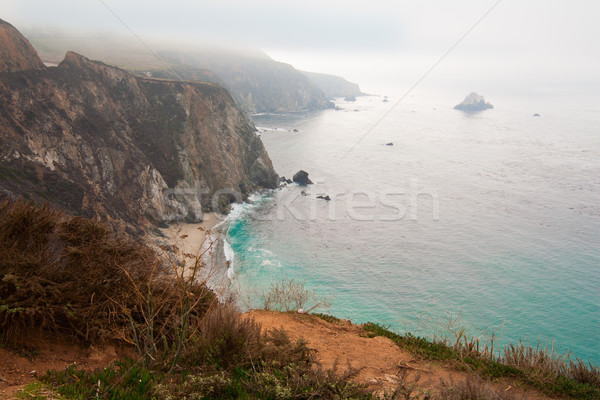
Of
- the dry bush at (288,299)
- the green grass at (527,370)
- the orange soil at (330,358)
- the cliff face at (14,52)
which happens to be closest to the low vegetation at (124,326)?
the orange soil at (330,358)

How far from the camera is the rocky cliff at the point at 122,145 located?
2938cm

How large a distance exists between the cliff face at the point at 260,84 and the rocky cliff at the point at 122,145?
260 ft

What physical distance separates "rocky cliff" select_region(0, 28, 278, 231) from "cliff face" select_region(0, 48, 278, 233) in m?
0.12

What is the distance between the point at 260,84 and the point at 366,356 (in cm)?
15045

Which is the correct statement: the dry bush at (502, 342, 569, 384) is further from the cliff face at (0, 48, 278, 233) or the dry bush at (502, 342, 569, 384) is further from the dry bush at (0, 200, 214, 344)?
the cliff face at (0, 48, 278, 233)

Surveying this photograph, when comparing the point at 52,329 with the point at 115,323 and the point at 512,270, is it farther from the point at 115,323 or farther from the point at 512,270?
the point at 512,270

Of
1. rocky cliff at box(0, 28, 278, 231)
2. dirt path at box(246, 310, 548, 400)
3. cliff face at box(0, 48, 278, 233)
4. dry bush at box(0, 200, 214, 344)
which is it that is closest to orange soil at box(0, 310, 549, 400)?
dirt path at box(246, 310, 548, 400)

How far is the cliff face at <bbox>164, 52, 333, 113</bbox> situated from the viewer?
138750 millimetres

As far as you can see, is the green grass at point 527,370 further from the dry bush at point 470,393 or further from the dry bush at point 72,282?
the dry bush at point 72,282

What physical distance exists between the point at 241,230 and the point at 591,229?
4129cm

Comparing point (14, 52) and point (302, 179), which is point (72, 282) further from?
point (302, 179)

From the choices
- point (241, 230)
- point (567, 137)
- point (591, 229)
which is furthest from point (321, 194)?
point (567, 137)

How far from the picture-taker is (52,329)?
7367 mm

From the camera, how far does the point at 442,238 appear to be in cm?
4047
